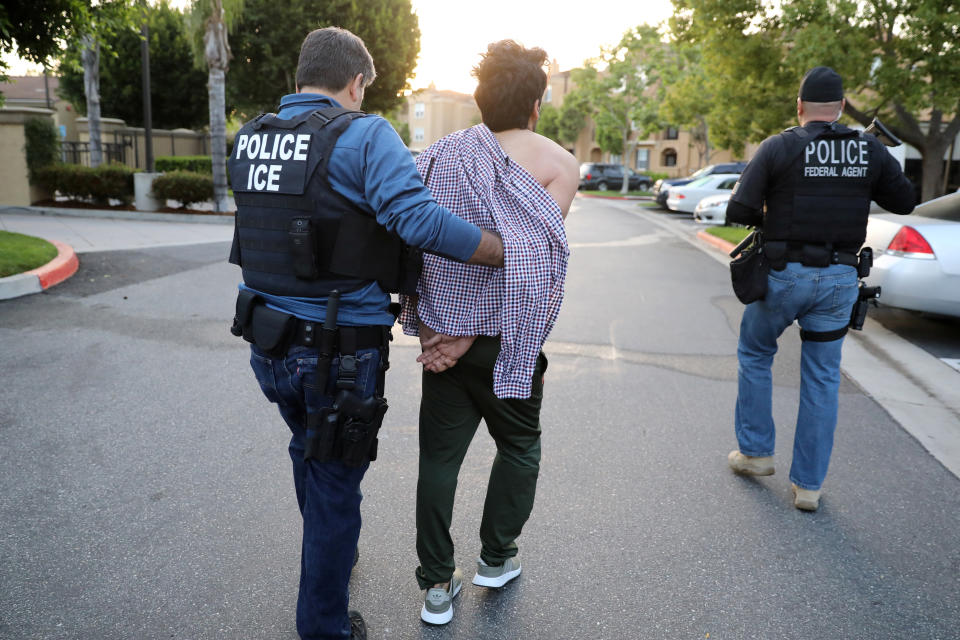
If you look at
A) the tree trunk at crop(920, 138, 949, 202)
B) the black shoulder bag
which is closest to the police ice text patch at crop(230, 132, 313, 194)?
the black shoulder bag

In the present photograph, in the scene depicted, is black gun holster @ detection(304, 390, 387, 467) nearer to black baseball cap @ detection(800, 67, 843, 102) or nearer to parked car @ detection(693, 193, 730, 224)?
black baseball cap @ detection(800, 67, 843, 102)

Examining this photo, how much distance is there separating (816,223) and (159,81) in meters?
31.9

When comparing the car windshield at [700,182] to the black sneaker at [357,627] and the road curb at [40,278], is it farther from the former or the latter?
the black sneaker at [357,627]

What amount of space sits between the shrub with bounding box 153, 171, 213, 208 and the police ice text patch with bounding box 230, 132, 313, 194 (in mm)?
16126

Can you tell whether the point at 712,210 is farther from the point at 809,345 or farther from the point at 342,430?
the point at 342,430

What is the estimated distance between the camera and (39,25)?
32.1 ft

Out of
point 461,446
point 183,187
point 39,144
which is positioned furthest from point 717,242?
point 39,144

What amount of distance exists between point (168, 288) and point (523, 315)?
7.15 m

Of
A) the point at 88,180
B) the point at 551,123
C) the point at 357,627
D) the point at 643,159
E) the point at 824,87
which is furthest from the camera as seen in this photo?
the point at 551,123

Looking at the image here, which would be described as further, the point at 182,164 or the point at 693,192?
the point at 693,192

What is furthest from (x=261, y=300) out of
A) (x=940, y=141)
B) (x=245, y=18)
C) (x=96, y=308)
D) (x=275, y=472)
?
(x=245, y=18)

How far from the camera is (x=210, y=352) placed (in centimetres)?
601

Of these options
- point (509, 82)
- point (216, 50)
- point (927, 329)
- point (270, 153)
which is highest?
point (216, 50)

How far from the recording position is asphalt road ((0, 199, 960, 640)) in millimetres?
2666
